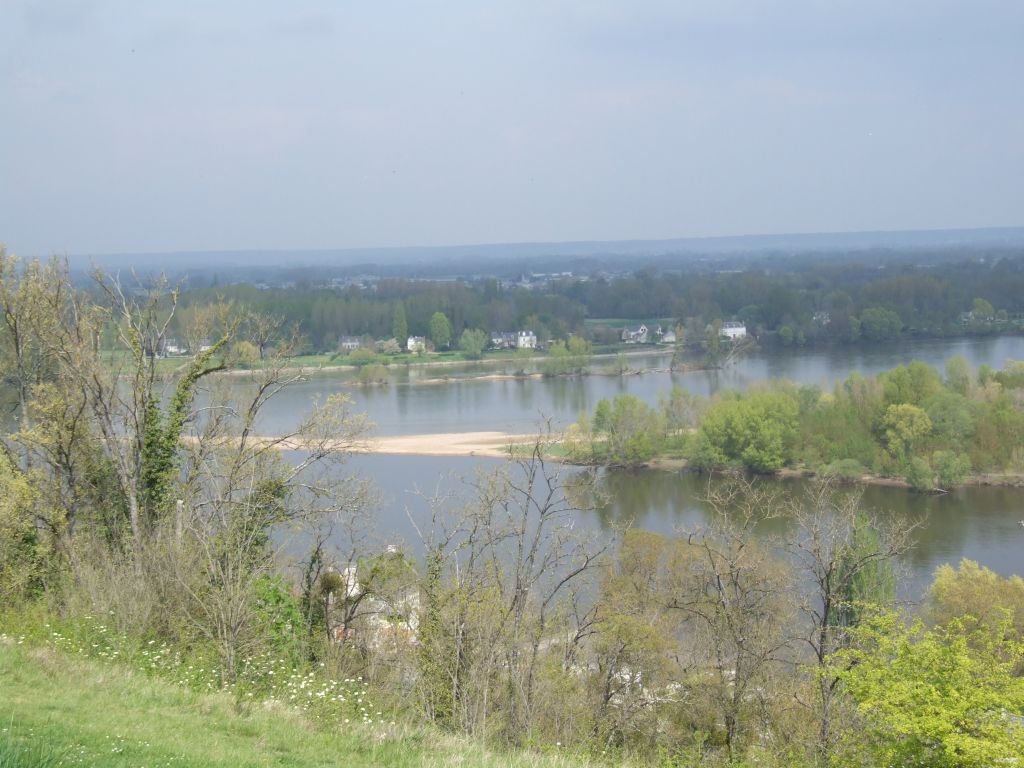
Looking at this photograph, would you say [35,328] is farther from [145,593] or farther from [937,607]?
[937,607]

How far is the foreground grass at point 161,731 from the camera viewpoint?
11.2ft

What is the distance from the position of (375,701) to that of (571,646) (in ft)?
6.33

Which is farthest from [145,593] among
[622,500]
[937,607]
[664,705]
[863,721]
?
[622,500]

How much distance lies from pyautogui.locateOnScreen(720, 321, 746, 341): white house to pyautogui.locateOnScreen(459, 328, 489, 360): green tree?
977 cm

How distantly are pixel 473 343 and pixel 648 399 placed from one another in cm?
1435

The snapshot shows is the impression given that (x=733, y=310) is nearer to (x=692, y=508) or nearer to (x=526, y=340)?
(x=526, y=340)

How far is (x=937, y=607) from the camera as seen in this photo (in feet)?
34.4

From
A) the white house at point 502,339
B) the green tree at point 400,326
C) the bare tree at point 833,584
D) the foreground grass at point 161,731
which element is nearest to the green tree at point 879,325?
the white house at point 502,339

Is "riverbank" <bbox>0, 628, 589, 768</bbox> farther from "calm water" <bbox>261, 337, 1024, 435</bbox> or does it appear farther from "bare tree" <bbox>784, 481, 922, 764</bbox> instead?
"calm water" <bbox>261, 337, 1024, 435</bbox>

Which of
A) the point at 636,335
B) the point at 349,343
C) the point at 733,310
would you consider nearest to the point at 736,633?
the point at 349,343

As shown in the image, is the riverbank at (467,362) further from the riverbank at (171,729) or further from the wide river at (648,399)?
the riverbank at (171,729)

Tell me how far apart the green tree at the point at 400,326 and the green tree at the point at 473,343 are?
8.44ft

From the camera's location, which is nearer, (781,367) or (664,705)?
(664,705)

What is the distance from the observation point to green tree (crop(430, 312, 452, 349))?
146 ft
